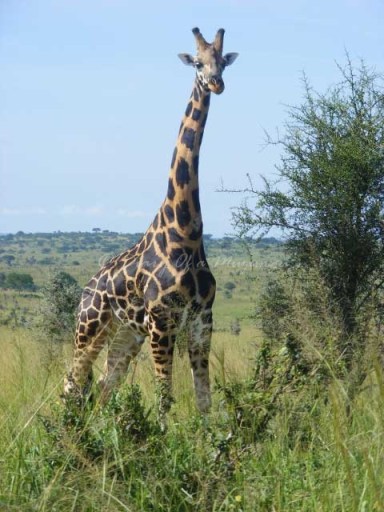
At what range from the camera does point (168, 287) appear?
7.07m

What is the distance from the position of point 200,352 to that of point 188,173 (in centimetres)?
149

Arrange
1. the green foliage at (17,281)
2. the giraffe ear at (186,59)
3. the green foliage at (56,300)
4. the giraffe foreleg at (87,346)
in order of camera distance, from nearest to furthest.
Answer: the giraffe ear at (186,59)
the giraffe foreleg at (87,346)
the green foliage at (56,300)
the green foliage at (17,281)

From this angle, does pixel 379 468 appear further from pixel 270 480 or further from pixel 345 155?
pixel 345 155

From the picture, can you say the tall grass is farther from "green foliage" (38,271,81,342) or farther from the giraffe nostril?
"green foliage" (38,271,81,342)

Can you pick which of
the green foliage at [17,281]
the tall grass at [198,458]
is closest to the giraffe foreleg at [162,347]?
the tall grass at [198,458]

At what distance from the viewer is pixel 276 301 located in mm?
11094

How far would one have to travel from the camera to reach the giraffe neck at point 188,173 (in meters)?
7.41

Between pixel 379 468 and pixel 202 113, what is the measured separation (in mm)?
3868

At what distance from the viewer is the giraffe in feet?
23.2

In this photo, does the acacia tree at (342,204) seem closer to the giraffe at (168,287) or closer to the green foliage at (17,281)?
the giraffe at (168,287)

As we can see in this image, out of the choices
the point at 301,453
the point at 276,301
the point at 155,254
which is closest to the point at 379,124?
the point at 276,301

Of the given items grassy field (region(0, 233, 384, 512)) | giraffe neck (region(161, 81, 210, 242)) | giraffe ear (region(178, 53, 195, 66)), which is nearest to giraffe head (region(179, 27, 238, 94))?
giraffe ear (region(178, 53, 195, 66))

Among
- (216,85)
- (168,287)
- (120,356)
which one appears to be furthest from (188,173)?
(120,356)

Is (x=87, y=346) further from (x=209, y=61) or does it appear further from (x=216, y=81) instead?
(x=209, y=61)
